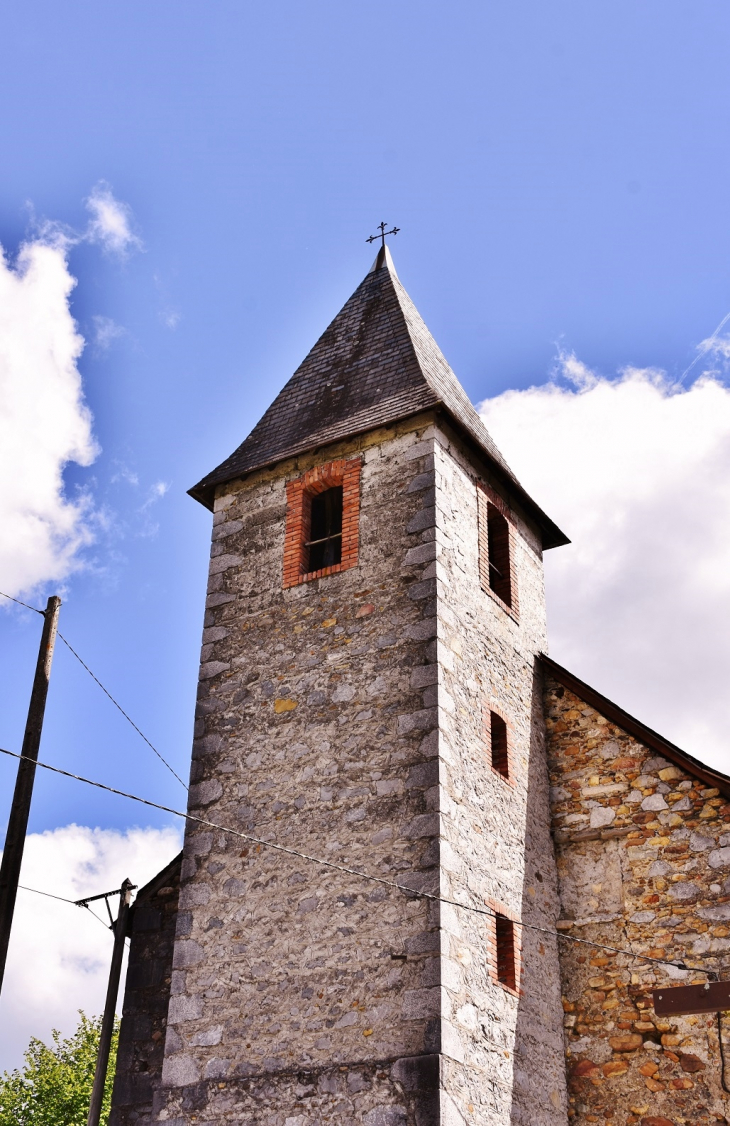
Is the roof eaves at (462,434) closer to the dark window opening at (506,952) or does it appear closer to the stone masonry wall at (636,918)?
the stone masonry wall at (636,918)

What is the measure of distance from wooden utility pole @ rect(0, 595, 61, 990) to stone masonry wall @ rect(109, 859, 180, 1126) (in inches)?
93.2

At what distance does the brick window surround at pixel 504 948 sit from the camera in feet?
34.1

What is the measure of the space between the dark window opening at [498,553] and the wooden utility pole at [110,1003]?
16.7 ft

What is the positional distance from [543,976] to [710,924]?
1.64 meters

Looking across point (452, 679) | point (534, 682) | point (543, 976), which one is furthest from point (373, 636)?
point (543, 976)

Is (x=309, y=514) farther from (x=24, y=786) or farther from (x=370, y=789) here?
(x=24, y=786)

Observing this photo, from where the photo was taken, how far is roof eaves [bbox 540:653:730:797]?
11.4m

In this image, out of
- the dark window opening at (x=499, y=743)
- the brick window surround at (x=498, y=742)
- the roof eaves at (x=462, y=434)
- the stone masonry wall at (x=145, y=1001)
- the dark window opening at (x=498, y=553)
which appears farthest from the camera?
the dark window opening at (x=498, y=553)

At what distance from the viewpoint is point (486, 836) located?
10.9 m

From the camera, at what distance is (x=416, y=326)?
15.0 metres

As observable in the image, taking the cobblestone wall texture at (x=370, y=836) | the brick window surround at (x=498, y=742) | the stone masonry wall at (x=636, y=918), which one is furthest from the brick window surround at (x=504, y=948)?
the brick window surround at (x=498, y=742)

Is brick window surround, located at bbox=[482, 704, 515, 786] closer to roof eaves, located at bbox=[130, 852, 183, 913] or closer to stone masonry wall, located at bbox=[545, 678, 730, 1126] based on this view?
stone masonry wall, located at bbox=[545, 678, 730, 1126]

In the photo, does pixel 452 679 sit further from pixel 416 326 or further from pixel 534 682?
pixel 416 326

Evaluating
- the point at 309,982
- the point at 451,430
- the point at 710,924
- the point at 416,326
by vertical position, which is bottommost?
the point at 309,982
